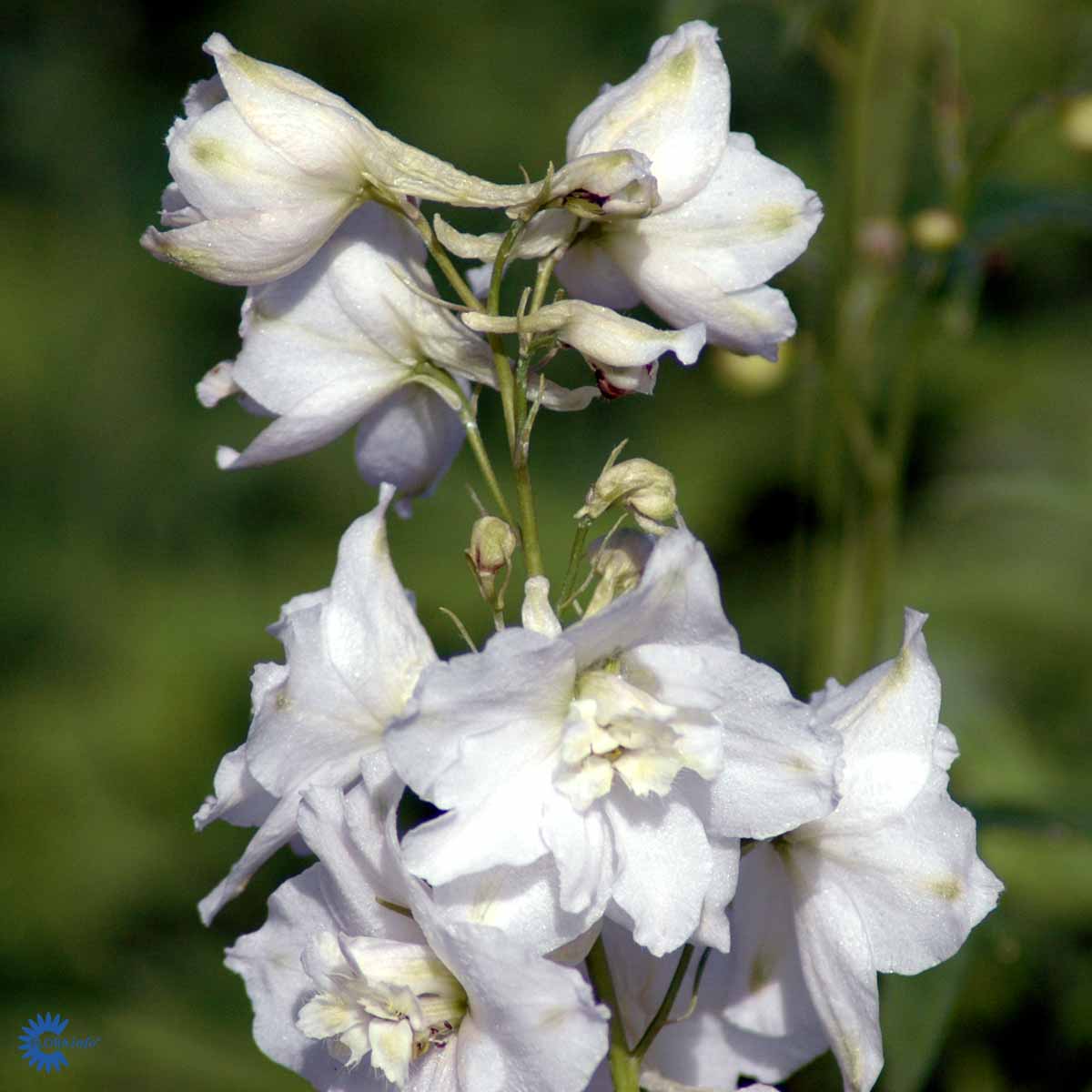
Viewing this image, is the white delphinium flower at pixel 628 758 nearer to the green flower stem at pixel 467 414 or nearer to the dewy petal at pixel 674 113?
the green flower stem at pixel 467 414

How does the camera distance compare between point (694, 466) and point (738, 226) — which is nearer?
point (738, 226)

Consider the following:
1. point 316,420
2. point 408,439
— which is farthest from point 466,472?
point 316,420

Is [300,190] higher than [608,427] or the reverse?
higher

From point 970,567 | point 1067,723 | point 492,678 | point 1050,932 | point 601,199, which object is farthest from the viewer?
point 970,567

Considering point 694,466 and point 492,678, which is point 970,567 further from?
point 492,678

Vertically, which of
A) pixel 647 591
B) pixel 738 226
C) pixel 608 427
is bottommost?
pixel 608 427

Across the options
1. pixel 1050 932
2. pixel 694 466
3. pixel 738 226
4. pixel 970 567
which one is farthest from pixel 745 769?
pixel 694 466
